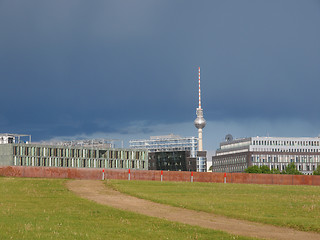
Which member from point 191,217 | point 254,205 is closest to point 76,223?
point 191,217

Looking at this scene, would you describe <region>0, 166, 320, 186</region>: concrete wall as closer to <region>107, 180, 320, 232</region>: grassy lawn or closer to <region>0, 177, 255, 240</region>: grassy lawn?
<region>107, 180, 320, 232</region>: grassy lawn

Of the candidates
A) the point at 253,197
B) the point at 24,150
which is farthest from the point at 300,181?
the point at 24,150

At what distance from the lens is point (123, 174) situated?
7788 centimetres

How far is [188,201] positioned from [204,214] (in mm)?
7249

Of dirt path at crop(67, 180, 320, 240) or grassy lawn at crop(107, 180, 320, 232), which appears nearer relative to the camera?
dirt path at crop(67, 180, 320, 240)

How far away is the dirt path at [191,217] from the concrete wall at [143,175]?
25944 millimetres

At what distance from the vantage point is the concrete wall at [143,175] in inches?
3031

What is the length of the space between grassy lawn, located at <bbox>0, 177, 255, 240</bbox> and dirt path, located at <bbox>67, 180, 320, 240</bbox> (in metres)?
1.58

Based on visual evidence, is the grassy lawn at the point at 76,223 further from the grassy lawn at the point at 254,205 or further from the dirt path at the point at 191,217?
the grassy lawn at the point at 254,205

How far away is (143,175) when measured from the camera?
80375mm

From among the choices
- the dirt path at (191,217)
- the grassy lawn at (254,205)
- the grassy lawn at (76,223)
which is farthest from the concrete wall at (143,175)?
the grassy lawn at (76,223)

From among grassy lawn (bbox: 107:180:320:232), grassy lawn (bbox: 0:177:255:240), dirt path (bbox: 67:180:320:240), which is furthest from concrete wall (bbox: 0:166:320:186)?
grassy lawn (bbox: 0:177:255:240)

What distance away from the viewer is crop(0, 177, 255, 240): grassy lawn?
25.3 m

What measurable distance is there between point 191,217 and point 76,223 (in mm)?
7345
